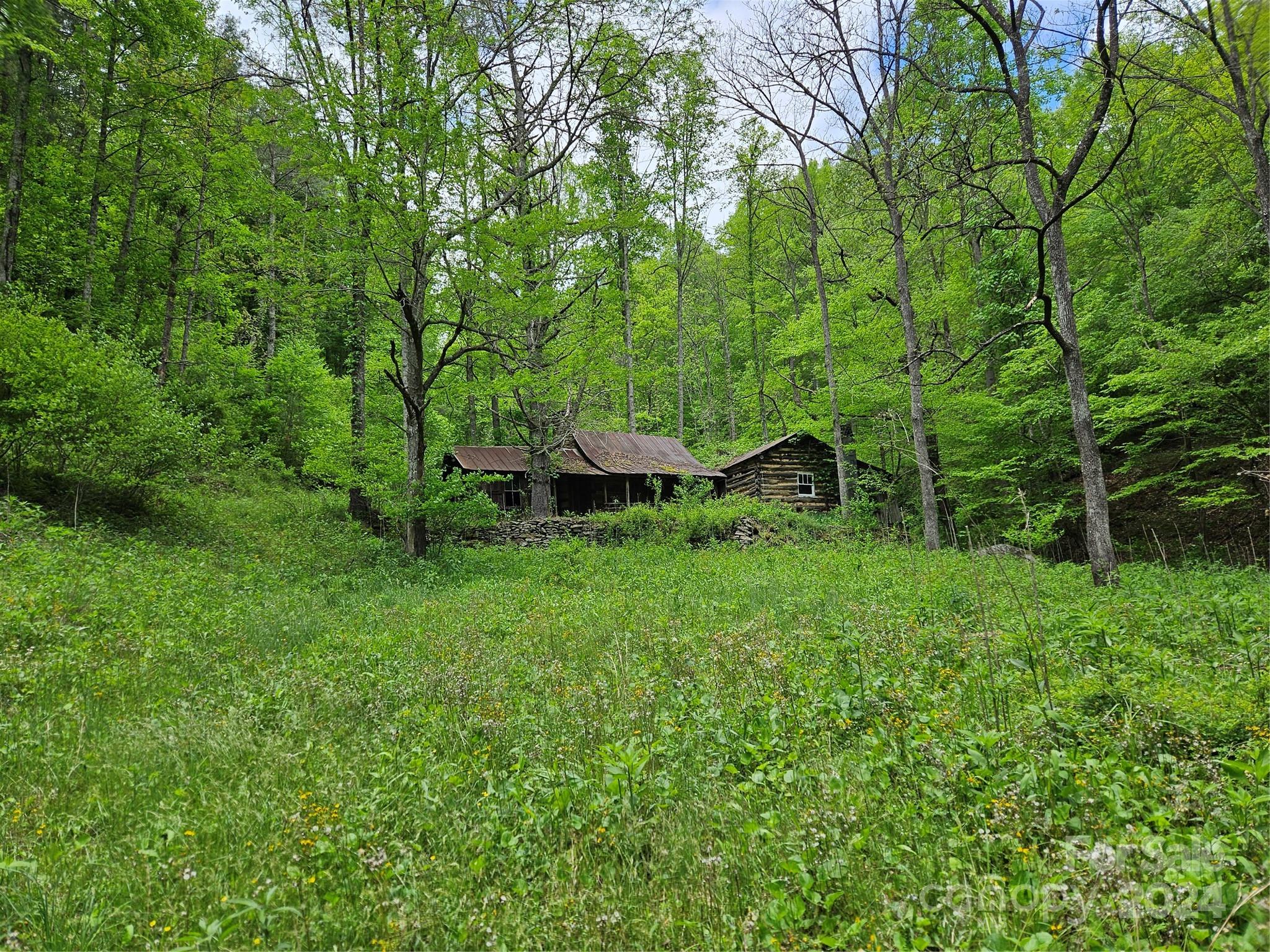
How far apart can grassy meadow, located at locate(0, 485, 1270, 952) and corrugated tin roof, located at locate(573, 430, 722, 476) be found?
1795 centimetres

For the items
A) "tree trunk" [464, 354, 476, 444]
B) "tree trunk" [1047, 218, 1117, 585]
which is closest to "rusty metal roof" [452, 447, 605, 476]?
"tree trunk" [464, 354, 476, 444]

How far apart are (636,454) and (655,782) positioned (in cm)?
2288

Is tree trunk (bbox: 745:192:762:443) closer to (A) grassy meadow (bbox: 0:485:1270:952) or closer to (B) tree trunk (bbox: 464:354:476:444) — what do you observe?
(B) tree trunk (bbox: 464:354:476:444)

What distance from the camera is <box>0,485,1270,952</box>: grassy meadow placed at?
207 centimetres

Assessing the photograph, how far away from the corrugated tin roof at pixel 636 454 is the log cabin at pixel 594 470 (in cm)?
3

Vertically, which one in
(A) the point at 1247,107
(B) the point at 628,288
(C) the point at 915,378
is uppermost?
(B) the point at 628,288

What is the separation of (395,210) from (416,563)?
6578 mm

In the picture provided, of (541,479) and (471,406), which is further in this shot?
(471,406)

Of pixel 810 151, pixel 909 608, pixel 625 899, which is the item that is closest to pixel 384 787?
pixel 625 899

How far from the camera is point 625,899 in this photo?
90.5 inches

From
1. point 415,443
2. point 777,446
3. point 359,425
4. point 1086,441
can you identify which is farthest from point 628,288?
point 1086,441

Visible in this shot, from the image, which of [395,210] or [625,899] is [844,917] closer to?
[625,899]

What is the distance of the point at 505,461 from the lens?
75.3 ft

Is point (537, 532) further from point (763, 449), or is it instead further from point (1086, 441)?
point (1086, 441)
